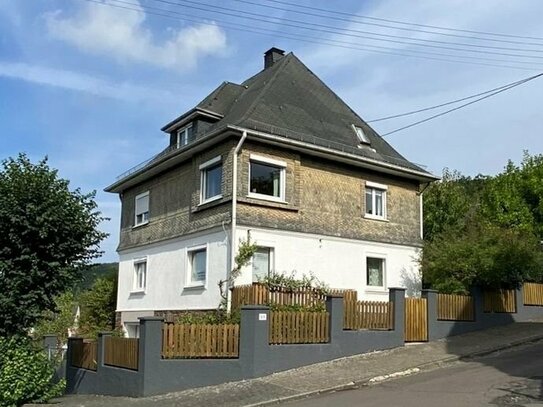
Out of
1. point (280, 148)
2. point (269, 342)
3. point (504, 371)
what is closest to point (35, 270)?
point (269, 342)

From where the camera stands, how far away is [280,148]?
70.1ft

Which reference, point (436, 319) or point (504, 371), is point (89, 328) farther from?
point (504, 371)

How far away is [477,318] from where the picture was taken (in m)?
20.8

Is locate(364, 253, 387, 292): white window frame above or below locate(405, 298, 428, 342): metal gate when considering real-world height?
above

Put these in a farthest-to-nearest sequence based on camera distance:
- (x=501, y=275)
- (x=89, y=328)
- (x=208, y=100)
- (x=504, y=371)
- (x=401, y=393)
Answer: (x=89, y=328) → (x=208, y=100) → (x=501, y=275) → (x=504, y=371) → (x=401, y=393)

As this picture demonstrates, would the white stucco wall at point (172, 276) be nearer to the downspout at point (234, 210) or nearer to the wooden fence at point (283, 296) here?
the downspout at point (234, 210)

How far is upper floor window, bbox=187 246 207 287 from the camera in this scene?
21625 mm

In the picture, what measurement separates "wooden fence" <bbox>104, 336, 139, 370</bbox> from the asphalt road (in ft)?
14.2

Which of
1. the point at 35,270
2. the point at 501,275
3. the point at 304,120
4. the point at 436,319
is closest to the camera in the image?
the point at 35,270

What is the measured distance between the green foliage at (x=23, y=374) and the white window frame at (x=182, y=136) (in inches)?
439

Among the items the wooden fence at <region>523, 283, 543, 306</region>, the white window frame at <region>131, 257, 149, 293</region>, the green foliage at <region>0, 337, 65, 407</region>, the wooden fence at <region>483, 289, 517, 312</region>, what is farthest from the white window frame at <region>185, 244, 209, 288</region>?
the wooden fence at <region>523, 283, 543, 306</region>

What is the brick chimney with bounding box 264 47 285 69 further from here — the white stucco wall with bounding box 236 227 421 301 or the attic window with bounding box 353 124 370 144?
the white stucco wall with bounding box 236 227 421 301

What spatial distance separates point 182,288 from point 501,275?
1067 centimetres

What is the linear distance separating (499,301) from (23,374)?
15.2 meters
